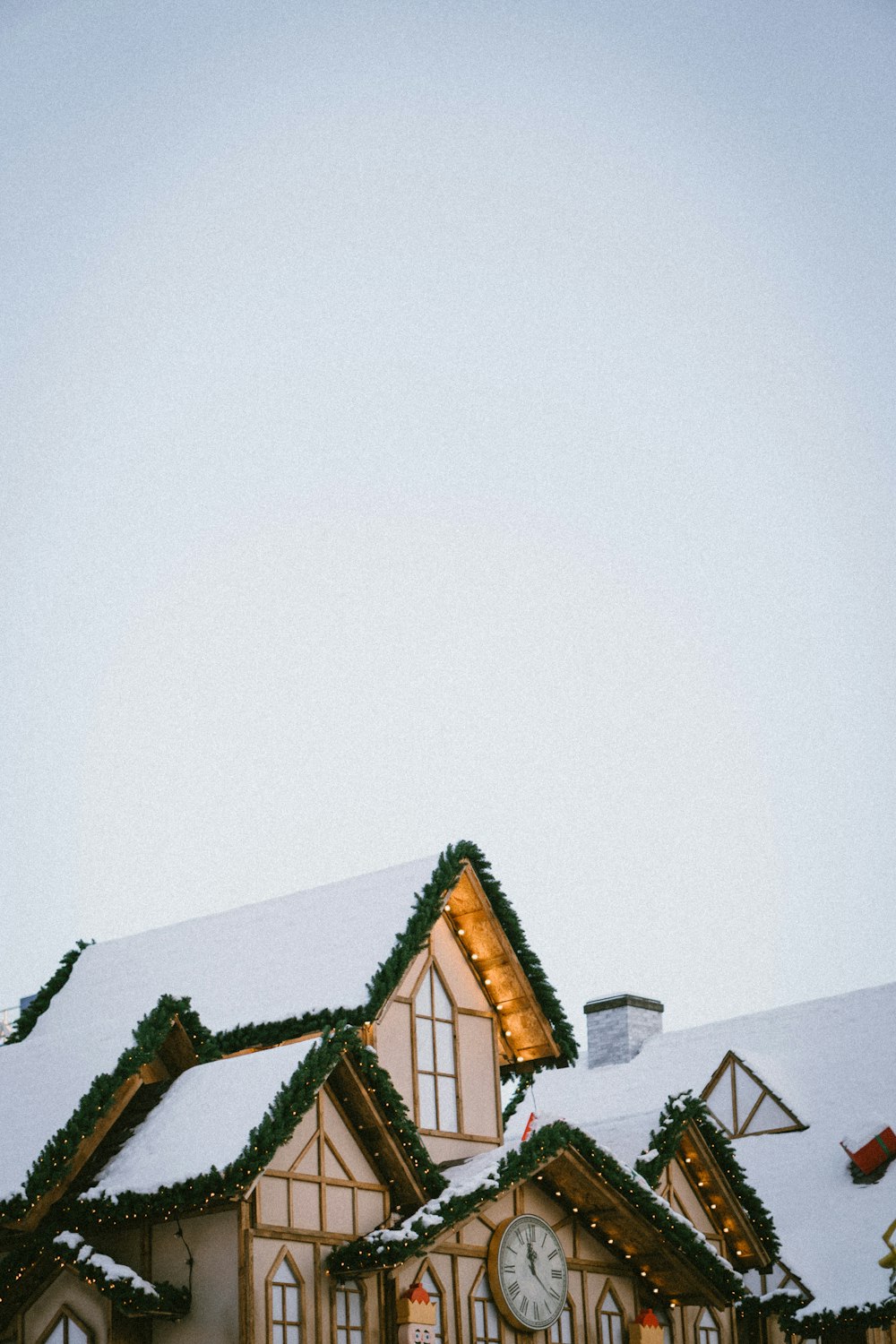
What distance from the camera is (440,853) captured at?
2639cm

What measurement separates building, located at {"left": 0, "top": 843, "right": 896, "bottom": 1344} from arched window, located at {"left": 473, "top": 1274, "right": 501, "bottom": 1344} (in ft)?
0.14

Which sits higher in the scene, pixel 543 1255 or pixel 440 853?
pixel 440 853

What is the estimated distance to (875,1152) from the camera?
3209 centimetres

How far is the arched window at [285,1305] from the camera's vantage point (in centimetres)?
2106

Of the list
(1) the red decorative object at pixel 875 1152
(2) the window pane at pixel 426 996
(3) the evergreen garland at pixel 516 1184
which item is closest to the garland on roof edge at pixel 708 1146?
(3) the evergreen garland at pixel 516 1184

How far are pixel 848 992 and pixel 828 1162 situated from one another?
5919mm

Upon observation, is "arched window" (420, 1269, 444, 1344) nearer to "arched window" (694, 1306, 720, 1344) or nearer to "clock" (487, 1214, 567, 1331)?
"clock" (487, 1214, 567, 1331)

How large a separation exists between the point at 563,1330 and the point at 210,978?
7.17 m

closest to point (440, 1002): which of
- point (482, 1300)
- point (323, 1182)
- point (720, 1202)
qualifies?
point (482, 1300)

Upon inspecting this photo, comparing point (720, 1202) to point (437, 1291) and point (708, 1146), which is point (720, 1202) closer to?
point (708, 1146)

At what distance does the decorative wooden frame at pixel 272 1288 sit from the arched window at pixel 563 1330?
4.65m

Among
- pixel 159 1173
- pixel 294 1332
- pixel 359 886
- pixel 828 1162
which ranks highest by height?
pixel 359 886

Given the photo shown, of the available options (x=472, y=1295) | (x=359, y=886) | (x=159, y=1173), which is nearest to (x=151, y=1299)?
(x=159, y=1173)

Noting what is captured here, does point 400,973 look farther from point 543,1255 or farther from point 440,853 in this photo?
point 543,1255
